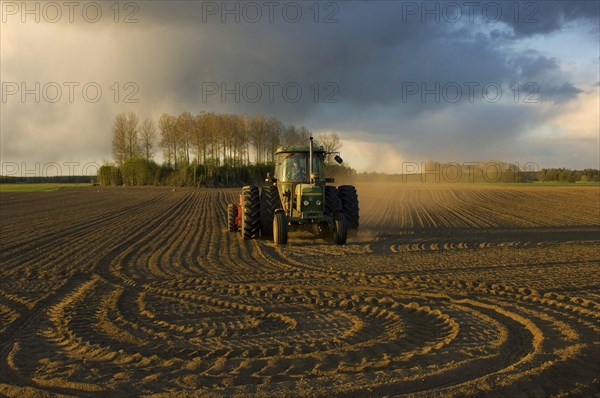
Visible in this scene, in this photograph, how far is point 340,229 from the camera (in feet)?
42.4

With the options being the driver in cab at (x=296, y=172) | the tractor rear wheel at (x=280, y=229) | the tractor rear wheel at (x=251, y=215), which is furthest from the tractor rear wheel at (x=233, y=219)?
the tractor rear wheel at (x=280, y=229)

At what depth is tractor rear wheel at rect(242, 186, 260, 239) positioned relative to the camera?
13.8 m

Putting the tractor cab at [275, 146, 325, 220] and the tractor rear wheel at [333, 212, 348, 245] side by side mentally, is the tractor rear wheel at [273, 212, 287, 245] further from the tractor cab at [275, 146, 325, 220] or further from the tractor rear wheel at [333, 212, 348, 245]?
the tractor rear wheel at [333, 212, 348, 245]

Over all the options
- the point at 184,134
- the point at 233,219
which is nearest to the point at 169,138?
the point at 184,134

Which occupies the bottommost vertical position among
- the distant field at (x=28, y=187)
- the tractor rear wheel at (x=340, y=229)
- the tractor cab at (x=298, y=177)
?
the tractor rear wheel at (x=340, y=229)

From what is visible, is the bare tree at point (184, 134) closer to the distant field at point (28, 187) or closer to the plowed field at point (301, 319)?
the distant field at point (28, 187)

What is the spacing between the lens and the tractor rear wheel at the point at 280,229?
42.2ft

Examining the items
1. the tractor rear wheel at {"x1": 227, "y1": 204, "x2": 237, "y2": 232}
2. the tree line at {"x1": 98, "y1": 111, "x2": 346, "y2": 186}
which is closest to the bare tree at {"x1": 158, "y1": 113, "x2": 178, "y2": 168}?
the tree line at {"x1": 98, "y1": 111, "x2": 346, "y2": 186}

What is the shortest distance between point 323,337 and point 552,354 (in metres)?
2.15

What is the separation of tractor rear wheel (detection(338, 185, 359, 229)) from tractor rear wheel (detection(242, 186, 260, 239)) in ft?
7.60

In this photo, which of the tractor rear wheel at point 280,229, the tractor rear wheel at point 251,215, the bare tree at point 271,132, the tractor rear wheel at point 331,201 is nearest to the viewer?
the tractor rear wheel at point 280,229

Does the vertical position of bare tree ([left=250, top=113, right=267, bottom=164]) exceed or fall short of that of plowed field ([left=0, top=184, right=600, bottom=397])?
it exceeds it

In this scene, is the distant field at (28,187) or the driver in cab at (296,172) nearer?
the driver in cab at (296,172)

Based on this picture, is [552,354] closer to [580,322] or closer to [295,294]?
[580,322]
